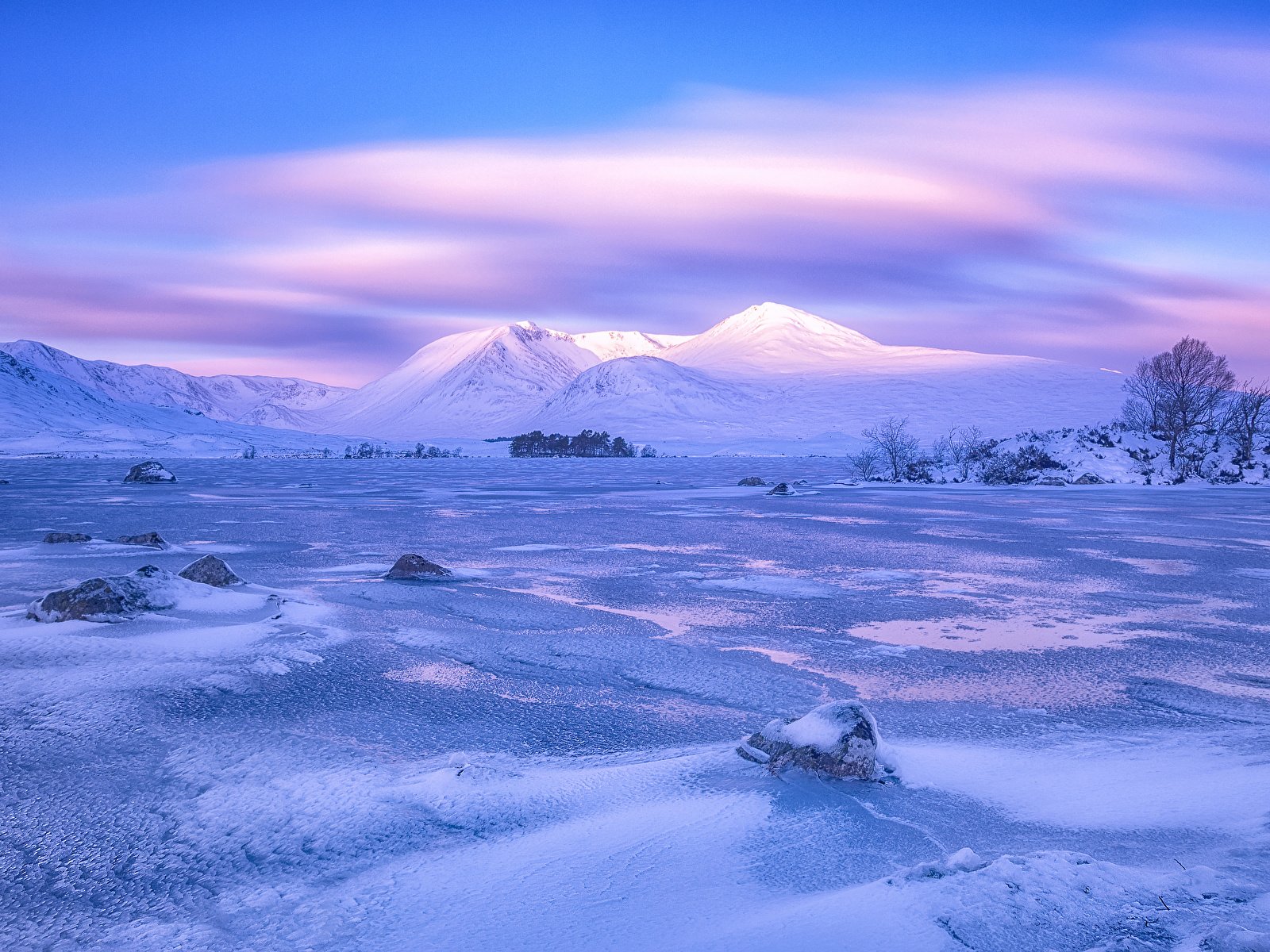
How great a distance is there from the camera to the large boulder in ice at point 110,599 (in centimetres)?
781

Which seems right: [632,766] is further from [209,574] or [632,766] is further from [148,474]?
[148,474]

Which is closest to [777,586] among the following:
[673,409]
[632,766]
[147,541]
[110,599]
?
[632,766]

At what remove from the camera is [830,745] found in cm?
449

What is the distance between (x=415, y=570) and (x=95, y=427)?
149m

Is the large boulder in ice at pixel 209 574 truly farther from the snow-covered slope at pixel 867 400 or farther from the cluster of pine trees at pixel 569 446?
the snow-covered slope at pixel 867 400

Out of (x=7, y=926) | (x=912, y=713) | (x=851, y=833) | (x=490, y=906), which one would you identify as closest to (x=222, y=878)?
(x=7, y=926)

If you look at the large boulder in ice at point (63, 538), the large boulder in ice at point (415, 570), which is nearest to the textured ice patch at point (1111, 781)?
the large boulder in ice at point (415, 570)

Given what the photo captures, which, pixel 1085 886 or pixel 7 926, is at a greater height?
pixel 1085 886

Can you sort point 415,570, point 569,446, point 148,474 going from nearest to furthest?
1. point 415,570
2. point 148,474
3. point 569,446

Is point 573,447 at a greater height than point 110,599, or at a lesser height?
greater

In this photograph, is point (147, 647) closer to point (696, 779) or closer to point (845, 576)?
point (696, 779)

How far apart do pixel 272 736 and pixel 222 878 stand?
5.70 ft

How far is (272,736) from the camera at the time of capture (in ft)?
17.1

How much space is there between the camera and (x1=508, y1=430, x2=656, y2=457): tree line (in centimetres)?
10400
